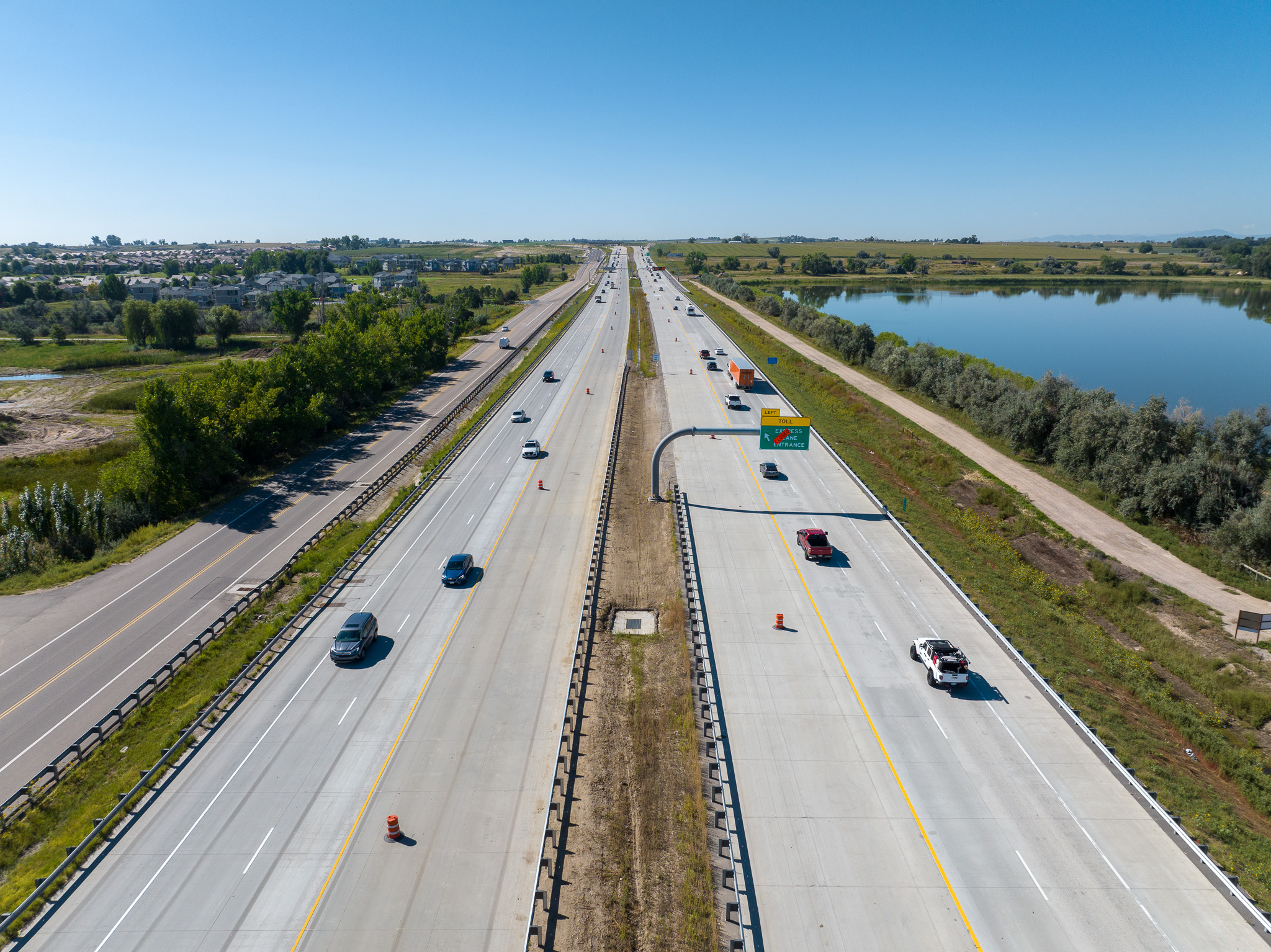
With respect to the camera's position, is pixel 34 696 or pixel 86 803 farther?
pixel 34 696

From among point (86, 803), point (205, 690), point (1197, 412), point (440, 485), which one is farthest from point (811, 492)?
point (86, 803)

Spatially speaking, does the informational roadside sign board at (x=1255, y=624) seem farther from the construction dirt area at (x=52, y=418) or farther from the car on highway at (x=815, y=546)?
the construction dirt area at (x=52, y=418)

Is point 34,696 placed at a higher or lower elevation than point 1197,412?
lower

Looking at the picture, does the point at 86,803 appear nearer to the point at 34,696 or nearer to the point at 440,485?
the point at 34,696

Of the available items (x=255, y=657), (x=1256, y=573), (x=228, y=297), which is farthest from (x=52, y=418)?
(x=1256, y=573)

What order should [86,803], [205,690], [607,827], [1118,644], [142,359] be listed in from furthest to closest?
1. [142,359]
2. [1118,644]
3. [205,690]
4. [86,803]
5. [607,827]

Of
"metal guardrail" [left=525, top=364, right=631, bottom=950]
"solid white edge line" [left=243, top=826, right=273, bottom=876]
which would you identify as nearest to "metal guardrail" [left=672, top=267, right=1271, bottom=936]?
"metal guardrail" [left=525, top=364, right=631, bottom=950]

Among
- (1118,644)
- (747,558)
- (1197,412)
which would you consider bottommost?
(1118,644)
